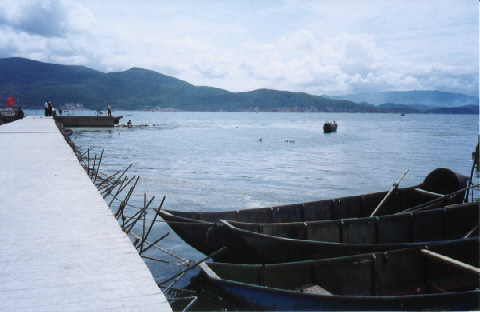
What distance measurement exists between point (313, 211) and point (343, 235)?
192 centimetres

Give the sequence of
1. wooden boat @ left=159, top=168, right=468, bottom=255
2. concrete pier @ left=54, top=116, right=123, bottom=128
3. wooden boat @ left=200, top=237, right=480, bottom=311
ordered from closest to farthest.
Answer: wooden boat @ left=200, top=237, right=480, bottom=311 → wooden boat @ left=159, top=168, right=468, bottom=255 → concrete pier @ left=54, top=116, right=123, bottom=128

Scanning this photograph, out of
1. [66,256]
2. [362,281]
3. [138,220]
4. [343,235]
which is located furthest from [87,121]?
[362,281]

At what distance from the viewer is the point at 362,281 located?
7902 millimetres

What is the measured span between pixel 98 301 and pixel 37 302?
707 millimetres

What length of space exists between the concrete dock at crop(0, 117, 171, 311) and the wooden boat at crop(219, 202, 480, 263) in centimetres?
271

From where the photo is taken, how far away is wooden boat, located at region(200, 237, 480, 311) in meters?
6.41

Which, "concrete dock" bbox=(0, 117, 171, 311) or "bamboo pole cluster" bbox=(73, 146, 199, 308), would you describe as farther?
"bamboo pole cluster" bbox=(73, 146, 199, 308)

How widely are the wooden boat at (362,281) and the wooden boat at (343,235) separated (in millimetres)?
396

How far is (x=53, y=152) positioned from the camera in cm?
1784

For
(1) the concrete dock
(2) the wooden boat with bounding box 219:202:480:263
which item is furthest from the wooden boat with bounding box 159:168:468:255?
(1) the concrete dock

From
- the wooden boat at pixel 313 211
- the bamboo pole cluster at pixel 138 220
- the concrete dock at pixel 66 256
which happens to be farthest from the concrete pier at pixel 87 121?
Result: the wooden boat at pixel 313 211

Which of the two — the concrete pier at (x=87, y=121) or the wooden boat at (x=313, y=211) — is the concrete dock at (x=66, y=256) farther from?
the concrete pier at (x=87, y=121)

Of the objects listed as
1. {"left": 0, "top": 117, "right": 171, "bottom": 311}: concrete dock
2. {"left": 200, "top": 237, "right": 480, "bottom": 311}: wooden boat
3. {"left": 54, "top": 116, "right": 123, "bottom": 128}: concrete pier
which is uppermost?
{"left": 54, "top": 116, "right": 123, "bottom": 128}: concrete pier

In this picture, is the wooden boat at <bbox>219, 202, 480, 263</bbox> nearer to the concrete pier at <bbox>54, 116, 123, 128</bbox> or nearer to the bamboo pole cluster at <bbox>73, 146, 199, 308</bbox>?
the bamboo pole cluster at <bbox>73, 146, 199, 308</bbox>
